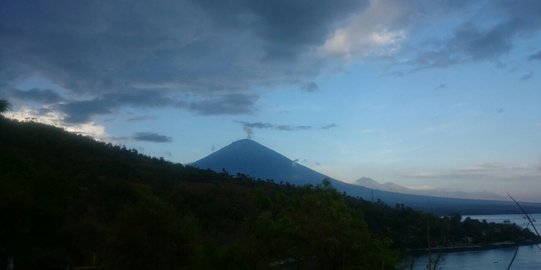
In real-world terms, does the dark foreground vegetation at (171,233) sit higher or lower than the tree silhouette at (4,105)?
lower

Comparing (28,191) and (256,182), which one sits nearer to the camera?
(28,191)

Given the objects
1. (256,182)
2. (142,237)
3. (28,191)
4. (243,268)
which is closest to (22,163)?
(28,191)

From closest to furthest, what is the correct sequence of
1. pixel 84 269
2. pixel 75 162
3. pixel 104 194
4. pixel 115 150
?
1. pixel 84 269
2. pixel 104 194
3. pixel 75 162
4. pixel 115 150

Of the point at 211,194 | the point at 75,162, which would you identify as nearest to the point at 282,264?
the point at 211,194

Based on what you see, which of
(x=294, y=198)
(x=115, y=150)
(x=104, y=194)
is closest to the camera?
(x=294, y=198)

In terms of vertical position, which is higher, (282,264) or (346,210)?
(346,210)

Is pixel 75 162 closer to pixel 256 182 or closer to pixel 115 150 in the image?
pixel 115 150

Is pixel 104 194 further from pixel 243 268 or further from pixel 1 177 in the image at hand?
pixel 243 268

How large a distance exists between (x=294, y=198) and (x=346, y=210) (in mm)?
2449

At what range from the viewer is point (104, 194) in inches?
1336

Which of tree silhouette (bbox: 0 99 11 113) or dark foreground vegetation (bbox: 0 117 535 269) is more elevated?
tree silhouette (bbox: 0 99 11 113)

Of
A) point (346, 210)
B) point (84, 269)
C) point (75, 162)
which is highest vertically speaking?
point (75, 162)

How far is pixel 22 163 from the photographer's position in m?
23.5

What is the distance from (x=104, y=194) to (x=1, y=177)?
1420 cm
